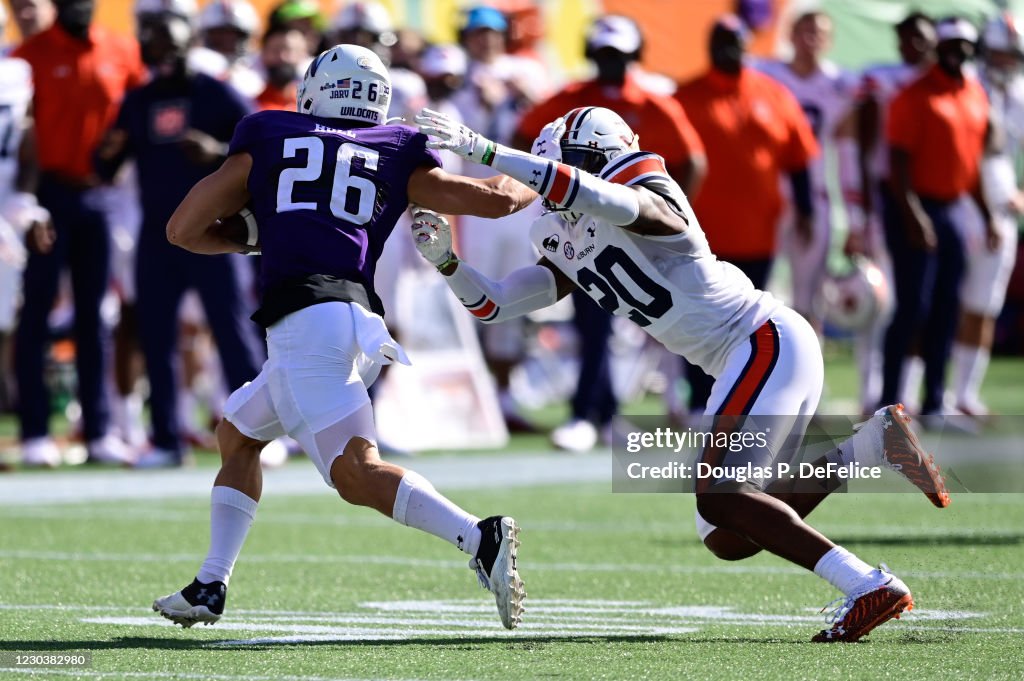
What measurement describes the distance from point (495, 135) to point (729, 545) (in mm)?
6841

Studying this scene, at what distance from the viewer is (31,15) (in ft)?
35.4

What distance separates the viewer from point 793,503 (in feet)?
18.8

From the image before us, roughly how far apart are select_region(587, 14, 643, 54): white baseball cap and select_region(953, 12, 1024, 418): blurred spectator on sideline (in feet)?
8.34

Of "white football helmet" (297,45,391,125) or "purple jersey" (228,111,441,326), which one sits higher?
"white football helmet" (297,45,391,125)

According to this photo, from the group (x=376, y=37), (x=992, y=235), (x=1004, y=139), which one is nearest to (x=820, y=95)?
(x=1004, y=139)

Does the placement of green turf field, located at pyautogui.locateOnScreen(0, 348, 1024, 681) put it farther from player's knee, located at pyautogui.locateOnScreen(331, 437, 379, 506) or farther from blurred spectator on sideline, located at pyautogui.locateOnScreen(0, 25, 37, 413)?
blurred spectator on sideline, located at pyautogui.locateOnScreen(0, 25, 37, 413)

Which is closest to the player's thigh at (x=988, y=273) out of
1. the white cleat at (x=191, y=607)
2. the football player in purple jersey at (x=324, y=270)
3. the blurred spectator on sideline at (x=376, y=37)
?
the blurred spectator on sideline at (x=376, y=37)

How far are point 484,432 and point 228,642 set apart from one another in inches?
271

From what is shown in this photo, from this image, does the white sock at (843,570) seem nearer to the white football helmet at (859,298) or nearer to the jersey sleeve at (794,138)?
the jersey sleeve at (794,138)

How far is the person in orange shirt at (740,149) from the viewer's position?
435 inches

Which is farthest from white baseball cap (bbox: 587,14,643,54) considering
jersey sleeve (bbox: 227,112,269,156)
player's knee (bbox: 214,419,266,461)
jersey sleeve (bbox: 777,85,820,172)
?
player's knee (bbox: 214,419,266,461)

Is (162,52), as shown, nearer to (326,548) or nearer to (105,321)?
(105,321)

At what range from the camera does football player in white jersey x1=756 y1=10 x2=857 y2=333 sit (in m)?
11.9

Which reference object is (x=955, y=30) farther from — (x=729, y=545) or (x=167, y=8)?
(x=729, y=545)
